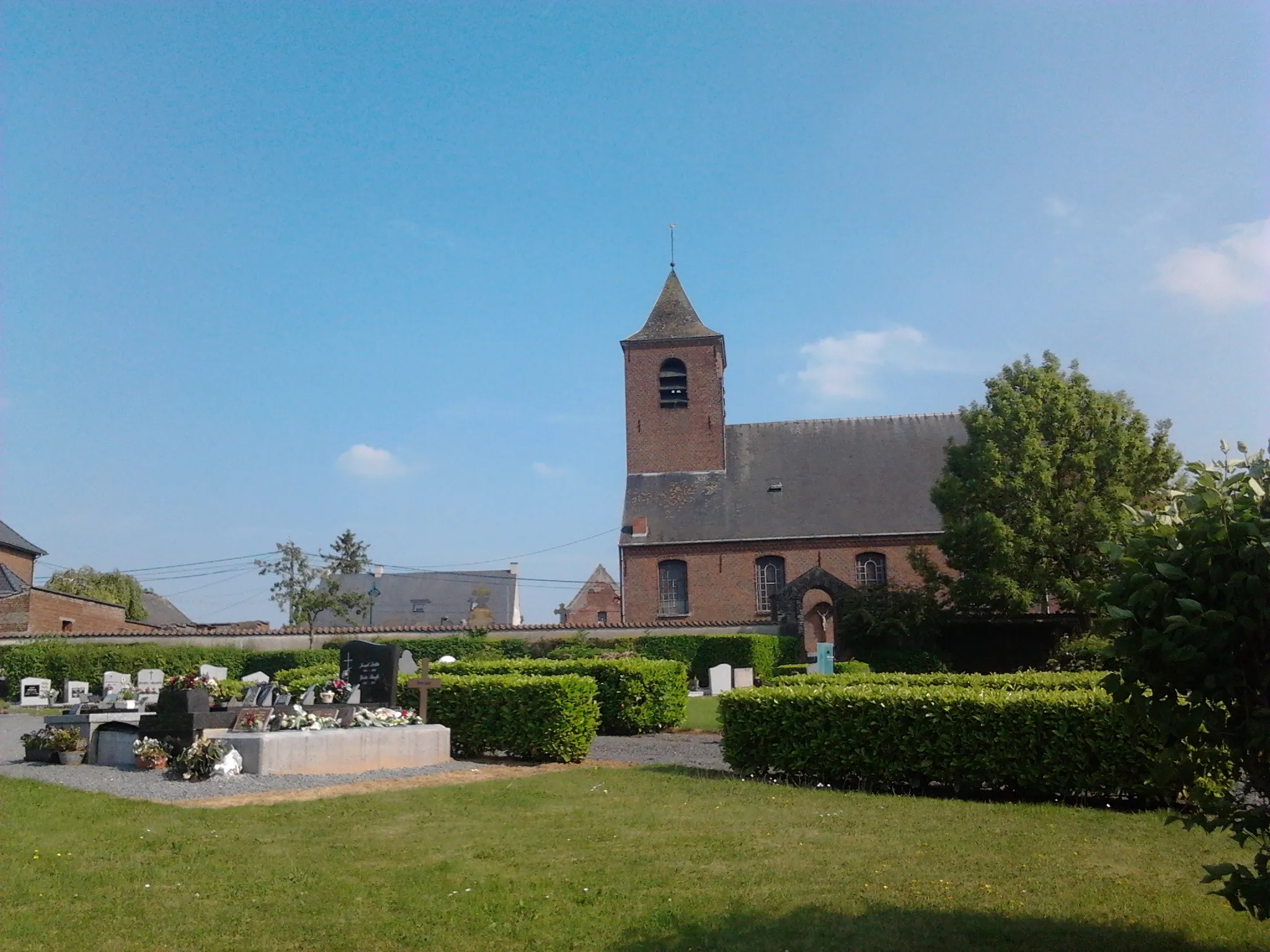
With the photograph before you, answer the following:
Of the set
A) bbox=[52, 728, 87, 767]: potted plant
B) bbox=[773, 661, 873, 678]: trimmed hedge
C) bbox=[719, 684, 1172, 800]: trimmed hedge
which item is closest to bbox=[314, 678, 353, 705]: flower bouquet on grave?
bbox=[52, 728, 87, 767]: potted plant

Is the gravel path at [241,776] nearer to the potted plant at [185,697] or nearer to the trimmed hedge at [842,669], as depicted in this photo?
the potted plant at [185,697]

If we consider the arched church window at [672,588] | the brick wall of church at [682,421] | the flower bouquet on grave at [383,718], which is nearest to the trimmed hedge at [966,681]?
the flower bouquet on grave at [383,718]

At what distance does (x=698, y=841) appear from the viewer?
732cm

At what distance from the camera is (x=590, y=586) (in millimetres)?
67812

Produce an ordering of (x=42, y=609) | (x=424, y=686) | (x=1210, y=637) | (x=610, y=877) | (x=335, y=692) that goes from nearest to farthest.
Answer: (x=1210, y=637) → (x=610, y=877) → (x=335, y=692) → (x=424, y=686) → (x=42, y=609)

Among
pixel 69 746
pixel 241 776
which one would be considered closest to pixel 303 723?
pixel 241 776

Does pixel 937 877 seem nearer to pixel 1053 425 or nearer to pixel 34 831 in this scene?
pixel 34 831

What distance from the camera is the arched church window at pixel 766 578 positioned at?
39.8 m

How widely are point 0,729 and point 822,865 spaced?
56.1ft

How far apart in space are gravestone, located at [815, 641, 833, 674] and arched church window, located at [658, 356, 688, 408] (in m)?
18.4

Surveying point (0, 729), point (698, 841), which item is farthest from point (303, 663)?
point (698, 841)

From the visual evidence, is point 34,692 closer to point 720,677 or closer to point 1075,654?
point 720,677

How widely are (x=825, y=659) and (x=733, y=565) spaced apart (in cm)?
1481

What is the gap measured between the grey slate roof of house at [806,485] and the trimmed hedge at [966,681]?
26.6 m
